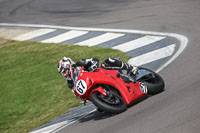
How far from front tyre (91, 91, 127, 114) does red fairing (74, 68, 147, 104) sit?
0.10 m

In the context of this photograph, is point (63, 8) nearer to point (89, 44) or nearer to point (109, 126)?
point (89, 44)

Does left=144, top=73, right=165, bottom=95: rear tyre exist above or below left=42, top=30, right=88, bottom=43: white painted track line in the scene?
below

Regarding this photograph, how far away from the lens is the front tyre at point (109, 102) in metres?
7.18

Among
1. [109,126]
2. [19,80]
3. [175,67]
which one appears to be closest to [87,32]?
[19,80]

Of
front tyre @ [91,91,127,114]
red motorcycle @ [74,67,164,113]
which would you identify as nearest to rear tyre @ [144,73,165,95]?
red motorcycle @ [74,67,164,113]

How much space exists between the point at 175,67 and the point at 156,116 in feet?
11.3

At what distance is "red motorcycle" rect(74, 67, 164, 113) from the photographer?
24.2 ft

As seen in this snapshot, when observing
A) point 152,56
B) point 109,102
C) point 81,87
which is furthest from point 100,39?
point 109,102

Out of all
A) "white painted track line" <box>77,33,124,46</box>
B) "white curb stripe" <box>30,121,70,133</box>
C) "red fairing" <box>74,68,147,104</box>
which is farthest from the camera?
"white painted track line" <box>77,33,124,46</box>

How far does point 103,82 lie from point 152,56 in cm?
434

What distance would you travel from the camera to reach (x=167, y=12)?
1627 cm

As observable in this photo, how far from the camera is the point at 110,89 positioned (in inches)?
304

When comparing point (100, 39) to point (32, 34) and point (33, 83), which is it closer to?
point (33, 83)

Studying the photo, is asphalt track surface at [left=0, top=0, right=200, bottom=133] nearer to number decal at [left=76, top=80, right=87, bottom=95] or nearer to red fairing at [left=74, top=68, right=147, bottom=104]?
red fairing at [left=74, top=68, right=147, bottom=104]
